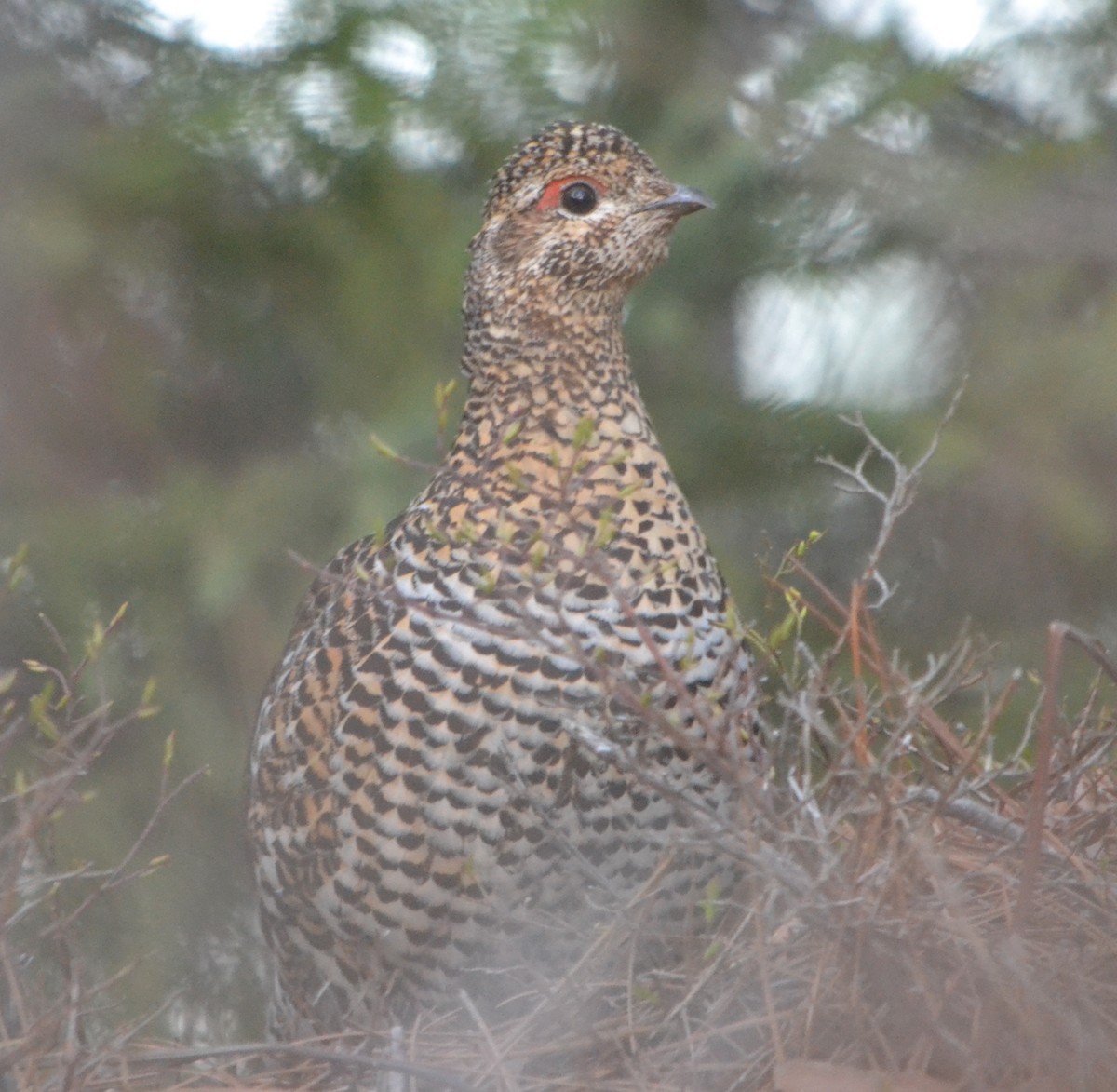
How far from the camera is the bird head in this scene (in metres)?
3.51

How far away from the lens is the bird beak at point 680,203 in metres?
3.53

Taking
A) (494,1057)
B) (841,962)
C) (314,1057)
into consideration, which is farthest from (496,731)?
(841,962)

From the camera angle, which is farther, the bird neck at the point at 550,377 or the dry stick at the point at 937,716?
the bird neck at the point at 550,377

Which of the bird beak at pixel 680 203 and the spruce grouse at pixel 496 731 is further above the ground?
the bird beak at pixel 680 203

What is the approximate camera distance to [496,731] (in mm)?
3029

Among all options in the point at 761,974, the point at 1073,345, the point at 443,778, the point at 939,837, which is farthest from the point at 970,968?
the point at 1073,345

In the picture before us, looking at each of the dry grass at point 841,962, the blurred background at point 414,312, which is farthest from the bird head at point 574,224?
the dry grass at point 841,962

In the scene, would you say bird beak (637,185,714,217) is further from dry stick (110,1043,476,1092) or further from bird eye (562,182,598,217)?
dry stick (110,1043,476,1092)

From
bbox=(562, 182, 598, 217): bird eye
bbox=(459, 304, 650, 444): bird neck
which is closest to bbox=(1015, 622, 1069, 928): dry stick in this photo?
bbox=(459, 304, 650, 444): bird neck

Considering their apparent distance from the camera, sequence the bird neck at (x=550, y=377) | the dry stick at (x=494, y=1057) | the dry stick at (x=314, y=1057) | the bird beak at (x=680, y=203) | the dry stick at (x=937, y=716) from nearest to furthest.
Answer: the dry stick at (x=937, y=716) < the dry stick at (x=314, y=1057) < the dry stick at (x=494, y=1057) < the bird neck at (x=550, y=377) < the bird beak at (x=680, y=203)

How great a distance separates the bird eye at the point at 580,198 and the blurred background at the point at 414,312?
2.06 feet

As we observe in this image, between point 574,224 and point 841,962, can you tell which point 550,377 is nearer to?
point 574,224

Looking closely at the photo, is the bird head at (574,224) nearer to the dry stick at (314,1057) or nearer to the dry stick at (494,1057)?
the dry stick at (494,1057)

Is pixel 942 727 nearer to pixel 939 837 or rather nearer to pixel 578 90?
pixel 939 837
